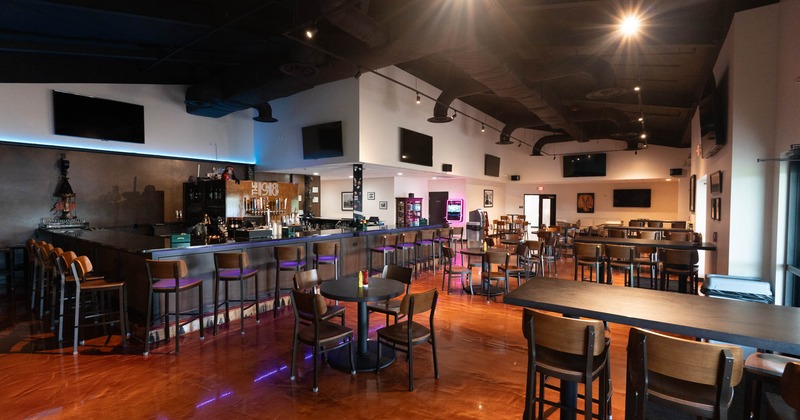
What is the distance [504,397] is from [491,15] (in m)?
4.46

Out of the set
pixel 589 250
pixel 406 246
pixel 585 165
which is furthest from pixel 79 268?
pixel 585 165

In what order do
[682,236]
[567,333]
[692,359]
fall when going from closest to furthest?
1. [692,359]
2. [567,333]
3. [682,236]

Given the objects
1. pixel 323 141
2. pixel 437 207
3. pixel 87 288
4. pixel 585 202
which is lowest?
pixel 87 288

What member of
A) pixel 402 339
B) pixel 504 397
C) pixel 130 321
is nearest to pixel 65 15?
pixel 130 321

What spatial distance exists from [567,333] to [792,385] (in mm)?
853

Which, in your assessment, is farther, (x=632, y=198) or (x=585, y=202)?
(x=585, y=202)

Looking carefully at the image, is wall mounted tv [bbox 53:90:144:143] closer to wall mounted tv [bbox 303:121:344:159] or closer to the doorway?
wall mounted tv [bbox 303:121:344:159]

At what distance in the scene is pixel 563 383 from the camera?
229 centimetres

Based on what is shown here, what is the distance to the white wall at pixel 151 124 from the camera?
6.46 meters

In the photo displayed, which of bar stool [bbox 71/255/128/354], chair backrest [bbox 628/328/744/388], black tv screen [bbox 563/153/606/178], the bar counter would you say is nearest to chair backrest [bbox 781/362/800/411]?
chair backrest [bbox 628/328/744/388]

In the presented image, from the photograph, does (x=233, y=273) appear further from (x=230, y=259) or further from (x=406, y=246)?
(x=406, y=246)

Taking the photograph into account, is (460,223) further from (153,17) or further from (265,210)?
(153,17)

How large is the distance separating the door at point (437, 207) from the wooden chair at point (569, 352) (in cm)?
1035

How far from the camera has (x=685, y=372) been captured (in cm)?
166
